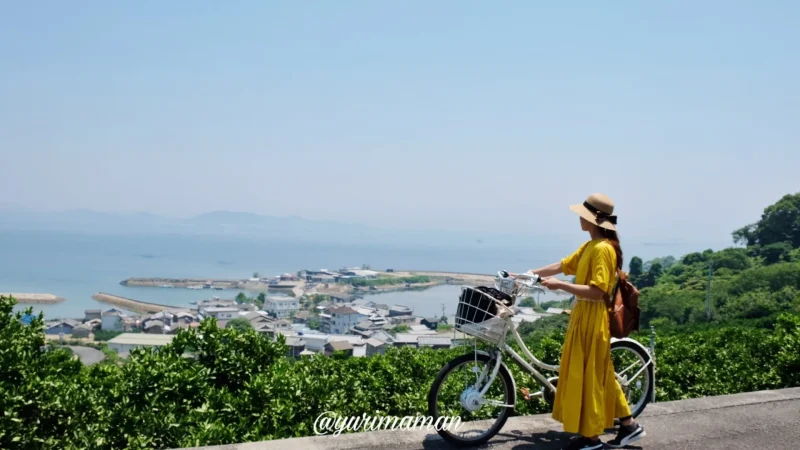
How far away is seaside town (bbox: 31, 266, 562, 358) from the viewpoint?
43.7 feet

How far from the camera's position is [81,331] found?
133 feet

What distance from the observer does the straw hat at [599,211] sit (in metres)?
4.14

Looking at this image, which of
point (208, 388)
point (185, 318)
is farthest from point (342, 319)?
point (208, 388)

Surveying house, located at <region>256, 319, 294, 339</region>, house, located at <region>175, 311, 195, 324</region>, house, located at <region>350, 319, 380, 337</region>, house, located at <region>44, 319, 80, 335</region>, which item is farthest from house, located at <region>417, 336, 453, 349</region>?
house, located at <region>175, 311, 195, 324</region>

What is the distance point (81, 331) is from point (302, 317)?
1738cm

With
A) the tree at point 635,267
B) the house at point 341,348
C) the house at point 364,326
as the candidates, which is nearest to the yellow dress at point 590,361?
the house at point 341,348

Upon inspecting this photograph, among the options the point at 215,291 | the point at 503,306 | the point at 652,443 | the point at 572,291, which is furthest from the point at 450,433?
the point at 215,291

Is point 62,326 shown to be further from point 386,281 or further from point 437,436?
point 386,281

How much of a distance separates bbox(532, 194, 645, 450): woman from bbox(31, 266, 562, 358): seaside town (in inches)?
17.0

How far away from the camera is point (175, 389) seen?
4.60m

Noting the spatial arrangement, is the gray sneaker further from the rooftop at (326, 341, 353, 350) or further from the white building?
the white building

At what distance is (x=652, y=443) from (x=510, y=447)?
1.10 metres

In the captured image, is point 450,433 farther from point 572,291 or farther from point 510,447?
point 572,291

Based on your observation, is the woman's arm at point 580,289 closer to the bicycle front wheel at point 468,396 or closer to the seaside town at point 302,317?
the seaside town at point 302,317
